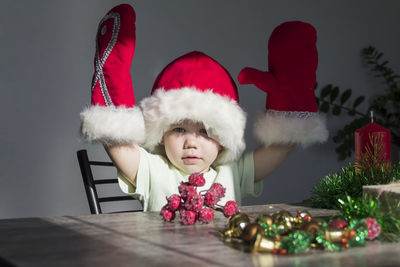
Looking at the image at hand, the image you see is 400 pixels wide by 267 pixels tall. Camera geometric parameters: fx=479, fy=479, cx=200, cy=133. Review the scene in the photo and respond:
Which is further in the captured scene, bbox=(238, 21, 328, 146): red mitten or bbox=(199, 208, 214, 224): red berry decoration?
bbox=(238, 21, 328, 146): red mitten

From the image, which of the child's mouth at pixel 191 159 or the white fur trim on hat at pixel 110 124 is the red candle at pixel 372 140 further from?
the white fur trim on hat at pixel 110 124

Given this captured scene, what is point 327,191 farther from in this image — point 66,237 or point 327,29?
point 327,29

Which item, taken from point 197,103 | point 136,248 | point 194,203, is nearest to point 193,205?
point 194,203

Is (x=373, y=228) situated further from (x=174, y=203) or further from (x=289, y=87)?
(x=289, y=87)

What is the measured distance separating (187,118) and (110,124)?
0.19m

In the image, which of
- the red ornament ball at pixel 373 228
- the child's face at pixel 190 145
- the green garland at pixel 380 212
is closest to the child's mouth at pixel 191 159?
the child's face at pixel 190 145

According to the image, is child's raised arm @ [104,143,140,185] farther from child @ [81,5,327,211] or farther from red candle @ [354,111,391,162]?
red candle @ [354,111,391,162]

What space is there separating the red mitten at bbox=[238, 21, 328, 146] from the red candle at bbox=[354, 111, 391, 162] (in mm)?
97

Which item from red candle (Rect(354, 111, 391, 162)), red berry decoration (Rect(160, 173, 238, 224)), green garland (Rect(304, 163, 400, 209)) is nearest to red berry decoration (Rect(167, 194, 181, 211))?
red berry decoration (Rect(160, 173, 238, 224))

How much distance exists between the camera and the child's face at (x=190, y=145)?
1151mm

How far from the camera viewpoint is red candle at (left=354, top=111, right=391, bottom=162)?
1076mm

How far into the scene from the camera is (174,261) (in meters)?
0.55

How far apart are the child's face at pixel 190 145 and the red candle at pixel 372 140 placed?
338mm

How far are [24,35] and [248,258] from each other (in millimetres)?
1794
